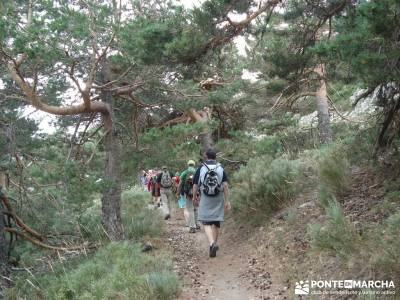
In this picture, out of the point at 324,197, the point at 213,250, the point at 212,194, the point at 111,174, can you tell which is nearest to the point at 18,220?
the point at 111,174

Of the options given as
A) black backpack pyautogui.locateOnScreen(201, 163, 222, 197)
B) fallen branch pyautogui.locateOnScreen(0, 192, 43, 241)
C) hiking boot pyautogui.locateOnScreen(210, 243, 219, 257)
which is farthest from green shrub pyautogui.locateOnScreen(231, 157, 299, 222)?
fallen branch pyautogui.locateOnScreen(0, 192, 43, 241)

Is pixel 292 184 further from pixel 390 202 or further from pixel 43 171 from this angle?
pixel 43 171

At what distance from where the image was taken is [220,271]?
6988mm

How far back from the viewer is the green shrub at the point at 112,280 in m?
5.61

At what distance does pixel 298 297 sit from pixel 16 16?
20.6 feet

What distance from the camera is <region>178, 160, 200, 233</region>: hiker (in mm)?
10352

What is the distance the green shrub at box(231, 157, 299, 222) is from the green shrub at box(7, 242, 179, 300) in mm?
2395

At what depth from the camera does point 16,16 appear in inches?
277

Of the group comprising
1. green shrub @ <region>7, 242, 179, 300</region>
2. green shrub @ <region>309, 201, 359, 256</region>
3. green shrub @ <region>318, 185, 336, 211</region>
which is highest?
green shrub @ <region>318, 185, 336, 211</region>

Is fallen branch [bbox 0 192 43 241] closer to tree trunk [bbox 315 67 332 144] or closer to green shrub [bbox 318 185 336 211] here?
green shrub [bbox 318 185 336 211]

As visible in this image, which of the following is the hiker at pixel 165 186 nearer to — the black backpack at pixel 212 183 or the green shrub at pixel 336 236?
the black backpack at pixel 212 183

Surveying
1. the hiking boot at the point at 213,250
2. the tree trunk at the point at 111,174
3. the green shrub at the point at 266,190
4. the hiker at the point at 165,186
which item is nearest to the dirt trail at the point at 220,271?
the hiking boot at the point at 213,250

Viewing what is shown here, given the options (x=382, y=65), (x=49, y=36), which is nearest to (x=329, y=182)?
(x=382, y=65)

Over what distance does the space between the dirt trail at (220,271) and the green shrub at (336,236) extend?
917mm
